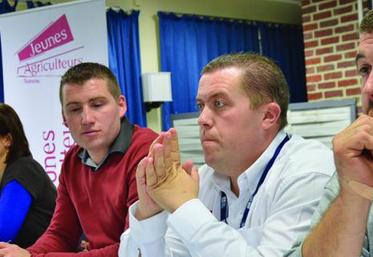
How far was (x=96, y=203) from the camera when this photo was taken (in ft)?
6.24

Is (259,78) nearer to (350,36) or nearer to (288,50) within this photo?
(350,36)

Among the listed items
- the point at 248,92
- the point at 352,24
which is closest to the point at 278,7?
the point at 352,24

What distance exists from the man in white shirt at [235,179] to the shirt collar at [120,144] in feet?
1.47

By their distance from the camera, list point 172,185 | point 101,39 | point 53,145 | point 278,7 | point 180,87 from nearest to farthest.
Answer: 1. point 172,185
2. point 101,39
3. point 53,145
4. point 180,87
5. point 278,7

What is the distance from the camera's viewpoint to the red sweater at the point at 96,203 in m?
1.83

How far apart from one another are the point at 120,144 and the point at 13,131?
88 cm

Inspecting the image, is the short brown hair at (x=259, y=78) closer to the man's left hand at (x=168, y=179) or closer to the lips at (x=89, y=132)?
the man's left hand at (x=168, y=179)

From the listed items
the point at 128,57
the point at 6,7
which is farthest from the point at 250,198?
the point at 128,57

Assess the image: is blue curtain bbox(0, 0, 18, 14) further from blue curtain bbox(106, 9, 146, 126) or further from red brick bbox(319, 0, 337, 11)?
red brick bbox(319, 0, 337, 11)

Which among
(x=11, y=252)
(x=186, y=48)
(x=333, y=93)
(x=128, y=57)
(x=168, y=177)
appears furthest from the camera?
(x=186, y=48)

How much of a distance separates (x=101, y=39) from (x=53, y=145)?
2.31ft

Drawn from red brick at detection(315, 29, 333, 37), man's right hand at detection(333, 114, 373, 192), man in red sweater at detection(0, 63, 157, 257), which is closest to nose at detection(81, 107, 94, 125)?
man in red sweater at detection(0, 63, 157, 257)

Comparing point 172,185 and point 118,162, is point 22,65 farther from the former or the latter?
point 172,185

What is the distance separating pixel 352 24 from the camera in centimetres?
392
